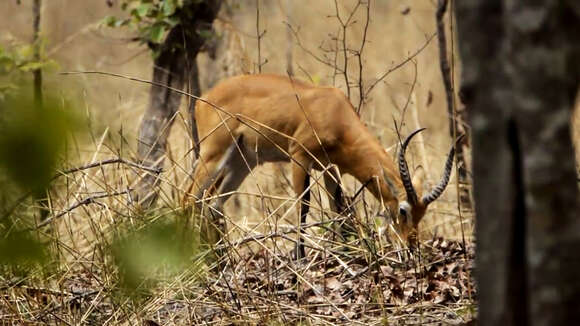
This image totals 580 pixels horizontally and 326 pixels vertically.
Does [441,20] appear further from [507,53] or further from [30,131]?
[30,131]

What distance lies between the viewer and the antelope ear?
7.89 metres

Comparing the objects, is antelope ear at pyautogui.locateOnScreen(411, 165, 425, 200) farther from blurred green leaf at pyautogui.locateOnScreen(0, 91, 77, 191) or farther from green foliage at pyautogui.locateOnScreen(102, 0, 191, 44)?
blurred green leaf at pyautogui.locateOnScreen(0, 91, 77, 191)

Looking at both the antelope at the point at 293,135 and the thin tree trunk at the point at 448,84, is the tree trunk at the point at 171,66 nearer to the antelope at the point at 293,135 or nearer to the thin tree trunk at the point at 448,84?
the antelope at the point at 293,135

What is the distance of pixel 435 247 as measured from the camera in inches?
234

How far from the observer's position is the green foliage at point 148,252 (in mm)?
1364

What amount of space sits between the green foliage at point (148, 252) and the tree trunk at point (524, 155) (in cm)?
88

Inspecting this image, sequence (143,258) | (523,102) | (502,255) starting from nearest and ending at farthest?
(143,258) < (523,102) < (502,255)

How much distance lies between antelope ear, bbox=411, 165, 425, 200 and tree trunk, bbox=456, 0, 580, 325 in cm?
562

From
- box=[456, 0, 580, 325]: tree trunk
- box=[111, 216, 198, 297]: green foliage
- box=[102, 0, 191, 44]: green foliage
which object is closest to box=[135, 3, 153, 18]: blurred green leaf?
box=[102, 0, 191, 44]: green foliage

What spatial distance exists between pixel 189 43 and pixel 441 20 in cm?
206

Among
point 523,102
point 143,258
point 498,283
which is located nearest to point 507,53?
point 523,102

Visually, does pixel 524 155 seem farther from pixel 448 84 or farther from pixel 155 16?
pixel 448 84

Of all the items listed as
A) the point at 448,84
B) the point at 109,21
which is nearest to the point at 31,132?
the point at 109,21

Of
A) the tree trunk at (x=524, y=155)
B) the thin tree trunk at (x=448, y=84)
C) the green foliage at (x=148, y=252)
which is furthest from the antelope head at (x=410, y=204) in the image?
the green foliage at (x=148, y=252)
